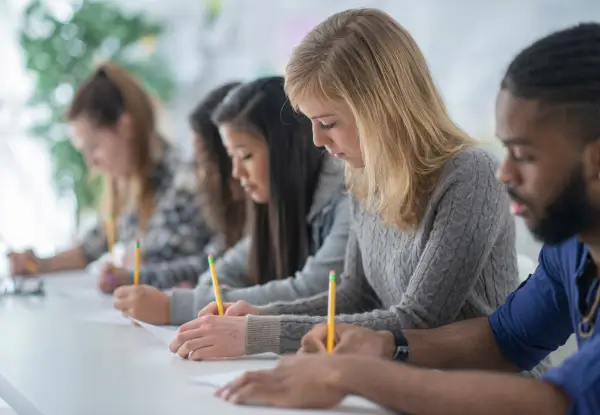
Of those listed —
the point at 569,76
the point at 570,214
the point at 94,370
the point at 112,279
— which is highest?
the point at 569,76

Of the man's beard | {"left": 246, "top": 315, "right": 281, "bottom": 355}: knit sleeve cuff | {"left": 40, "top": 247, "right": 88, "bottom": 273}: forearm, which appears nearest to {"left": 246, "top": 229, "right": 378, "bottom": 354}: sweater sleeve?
{"left": 246, "top": 315, "right": 281, "bottom": 355}: knit sleeve cuff

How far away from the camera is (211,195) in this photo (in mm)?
2320

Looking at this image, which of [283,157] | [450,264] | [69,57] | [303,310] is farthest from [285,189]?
[69,57]

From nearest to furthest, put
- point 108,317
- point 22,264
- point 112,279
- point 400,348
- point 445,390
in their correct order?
point 445,390
point 400,348
point 108,317
point 112,279
point 22,264

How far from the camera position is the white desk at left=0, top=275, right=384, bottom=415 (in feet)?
3.72

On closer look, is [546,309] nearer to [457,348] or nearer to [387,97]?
[457,348]

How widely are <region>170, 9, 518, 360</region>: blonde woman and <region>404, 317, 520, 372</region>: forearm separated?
5 centimetres

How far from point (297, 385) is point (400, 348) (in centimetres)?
30

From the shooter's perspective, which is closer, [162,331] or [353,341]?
[353,341]

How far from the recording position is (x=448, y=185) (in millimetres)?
1390

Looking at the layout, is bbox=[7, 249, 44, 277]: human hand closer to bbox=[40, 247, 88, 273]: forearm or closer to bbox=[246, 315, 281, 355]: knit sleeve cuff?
bbox=[40, 247, 88, 273]: forearm

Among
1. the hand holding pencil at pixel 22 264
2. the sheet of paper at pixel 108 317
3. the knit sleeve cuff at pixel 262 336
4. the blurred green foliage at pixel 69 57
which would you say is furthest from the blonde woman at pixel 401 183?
the blurred green foliage at pixel 69 57

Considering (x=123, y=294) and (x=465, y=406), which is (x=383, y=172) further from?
(x=123, y=294)

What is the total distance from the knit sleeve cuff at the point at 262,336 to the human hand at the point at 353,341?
73 millimetres
